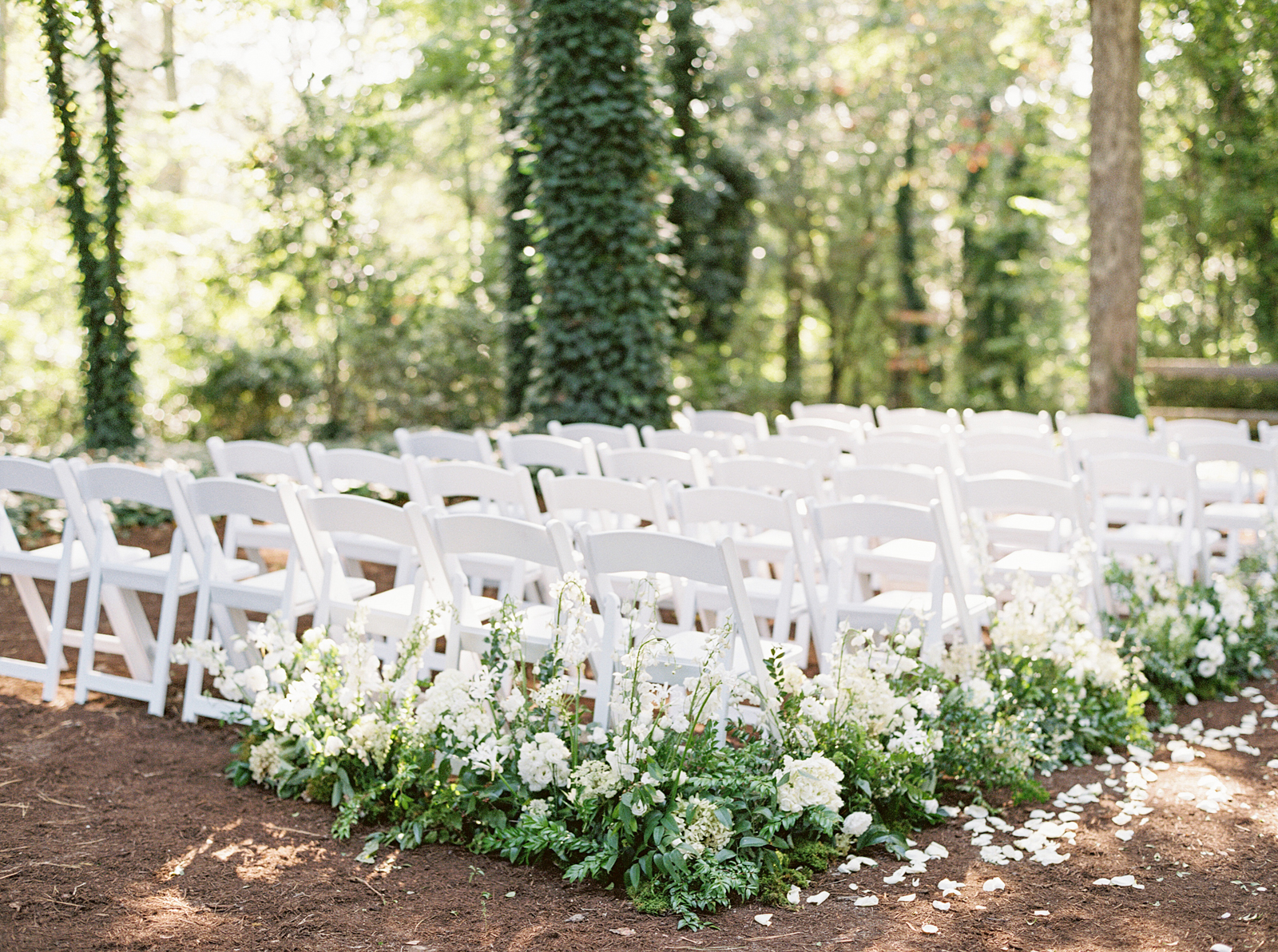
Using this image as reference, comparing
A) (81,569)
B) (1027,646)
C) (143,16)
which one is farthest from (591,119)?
(143,16)

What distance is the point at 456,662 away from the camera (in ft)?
13.1

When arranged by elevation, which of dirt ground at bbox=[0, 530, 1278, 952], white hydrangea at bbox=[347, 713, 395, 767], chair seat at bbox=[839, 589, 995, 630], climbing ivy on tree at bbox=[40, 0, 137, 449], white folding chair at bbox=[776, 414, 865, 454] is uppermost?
climbing ivy on tree at bbox=[40, 0, 137, 449]

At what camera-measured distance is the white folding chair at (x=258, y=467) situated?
5230mm

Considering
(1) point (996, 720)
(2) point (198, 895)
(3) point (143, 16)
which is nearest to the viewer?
(2) point (198, 895)

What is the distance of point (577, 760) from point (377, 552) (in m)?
2.32

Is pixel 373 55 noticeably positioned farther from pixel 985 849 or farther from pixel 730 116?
pixel 985 849

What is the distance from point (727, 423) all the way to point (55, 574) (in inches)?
169

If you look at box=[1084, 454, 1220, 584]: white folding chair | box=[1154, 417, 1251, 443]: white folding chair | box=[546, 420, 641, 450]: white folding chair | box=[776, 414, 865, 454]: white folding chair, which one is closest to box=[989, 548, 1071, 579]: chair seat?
box=[1084, 454, 1220, 584]: white folding chair

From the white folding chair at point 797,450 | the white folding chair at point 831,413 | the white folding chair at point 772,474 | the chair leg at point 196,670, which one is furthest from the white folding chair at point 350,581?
the white folding chair at point 831,413

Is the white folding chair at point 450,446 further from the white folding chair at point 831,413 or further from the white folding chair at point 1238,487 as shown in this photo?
the white folding chair at point 1238,487

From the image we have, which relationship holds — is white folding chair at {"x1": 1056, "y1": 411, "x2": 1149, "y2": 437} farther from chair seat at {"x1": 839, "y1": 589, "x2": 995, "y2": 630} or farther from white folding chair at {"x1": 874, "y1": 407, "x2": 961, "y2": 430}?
chair seat at {"x1": 839, "y1": 589, "x2": 995, "y2": 630}

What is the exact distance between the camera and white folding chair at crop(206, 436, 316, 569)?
523cm

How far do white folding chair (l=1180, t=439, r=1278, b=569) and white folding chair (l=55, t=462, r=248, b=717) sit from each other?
469 centimetres

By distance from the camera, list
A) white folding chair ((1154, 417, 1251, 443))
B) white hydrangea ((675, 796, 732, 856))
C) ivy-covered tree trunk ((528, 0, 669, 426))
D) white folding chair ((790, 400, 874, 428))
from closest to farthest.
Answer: white hydrangea ((675, 796, 732, 856)) < white folding chair ((1154, 417, 1251, 443)) < white folding chair ((790, 400, 874, 428)) < ivy-covered tree trunk ((528, 0, 669, 426))
